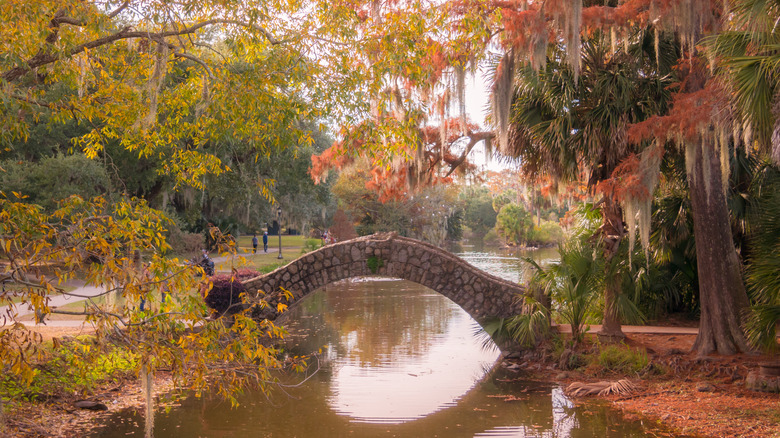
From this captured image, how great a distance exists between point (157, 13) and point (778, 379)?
31.5ft

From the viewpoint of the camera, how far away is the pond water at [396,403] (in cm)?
902

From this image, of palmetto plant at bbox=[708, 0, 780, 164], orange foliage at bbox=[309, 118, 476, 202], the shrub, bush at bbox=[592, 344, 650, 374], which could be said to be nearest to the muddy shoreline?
bush at bbox=[592, 344, 650, 374]

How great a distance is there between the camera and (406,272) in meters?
13.5

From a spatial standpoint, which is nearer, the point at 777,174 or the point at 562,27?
the point at 562,27

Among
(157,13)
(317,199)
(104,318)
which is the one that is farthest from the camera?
(317,199)

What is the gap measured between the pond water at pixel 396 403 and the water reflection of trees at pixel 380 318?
68 millimetres

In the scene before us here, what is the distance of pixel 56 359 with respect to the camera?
1023 centimetres

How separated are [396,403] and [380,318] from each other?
7.60m

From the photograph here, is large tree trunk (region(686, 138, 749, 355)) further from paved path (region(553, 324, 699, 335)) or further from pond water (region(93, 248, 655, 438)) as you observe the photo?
pond water (region(93, 248, 655, 438))

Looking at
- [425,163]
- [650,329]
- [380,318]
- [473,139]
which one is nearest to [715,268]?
[650,329]

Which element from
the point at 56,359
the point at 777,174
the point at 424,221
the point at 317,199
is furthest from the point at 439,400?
the point at 424,221

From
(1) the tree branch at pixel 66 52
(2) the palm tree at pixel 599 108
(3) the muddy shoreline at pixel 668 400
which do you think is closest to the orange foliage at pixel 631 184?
(2) the palm tree at pixel 599 108

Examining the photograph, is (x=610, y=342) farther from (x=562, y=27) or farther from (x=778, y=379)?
(x=562, y=27)

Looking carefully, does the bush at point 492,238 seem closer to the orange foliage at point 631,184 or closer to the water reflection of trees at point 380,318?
the water reflection of trees at point 380,318
